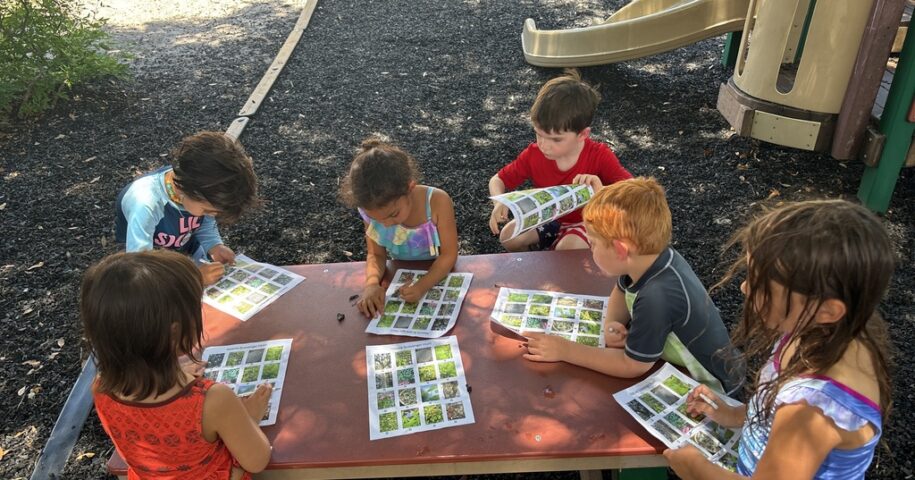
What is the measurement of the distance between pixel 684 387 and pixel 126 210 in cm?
270

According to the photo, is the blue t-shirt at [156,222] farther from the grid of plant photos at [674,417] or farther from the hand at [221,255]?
the grid of plant photos at [674,417]

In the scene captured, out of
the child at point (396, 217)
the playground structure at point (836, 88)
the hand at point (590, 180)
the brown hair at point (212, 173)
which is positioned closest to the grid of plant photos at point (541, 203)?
the hand at point (590, 180)

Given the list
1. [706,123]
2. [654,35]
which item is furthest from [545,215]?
[654,35]

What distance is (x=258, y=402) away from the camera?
218 centimetres

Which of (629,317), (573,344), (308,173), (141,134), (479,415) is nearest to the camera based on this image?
(479,415)

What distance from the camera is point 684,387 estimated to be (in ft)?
7.17

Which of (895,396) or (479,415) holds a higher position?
→ (479,415)

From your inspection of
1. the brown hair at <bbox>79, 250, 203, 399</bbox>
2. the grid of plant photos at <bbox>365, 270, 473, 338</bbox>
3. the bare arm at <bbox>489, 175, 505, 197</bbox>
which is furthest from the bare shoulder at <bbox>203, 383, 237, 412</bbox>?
the bare arm at <bbox>489, 175, 505, 197</bbox>

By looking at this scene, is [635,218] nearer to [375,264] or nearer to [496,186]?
[375,264]

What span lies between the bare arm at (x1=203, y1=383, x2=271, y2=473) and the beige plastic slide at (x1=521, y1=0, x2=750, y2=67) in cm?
527

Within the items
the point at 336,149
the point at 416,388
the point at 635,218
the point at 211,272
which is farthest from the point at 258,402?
the point at 336,149

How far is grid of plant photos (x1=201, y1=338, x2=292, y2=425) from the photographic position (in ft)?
7.70

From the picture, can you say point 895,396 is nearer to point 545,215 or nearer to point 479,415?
point 545,215

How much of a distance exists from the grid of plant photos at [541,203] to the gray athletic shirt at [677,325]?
678 millimetres
